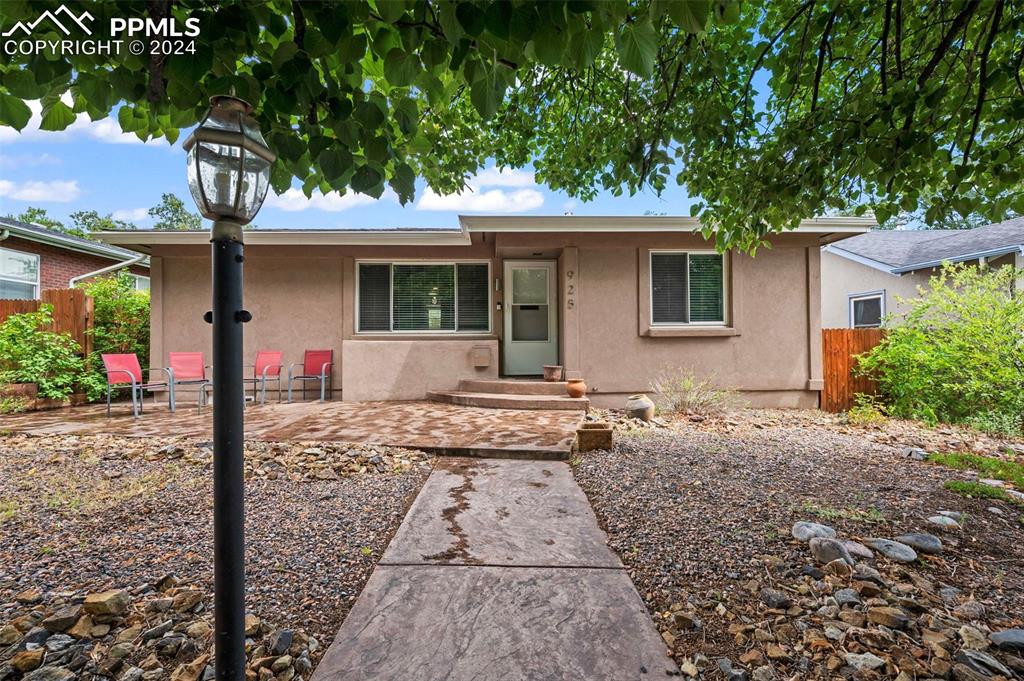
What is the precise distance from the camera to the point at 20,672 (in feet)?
5.03

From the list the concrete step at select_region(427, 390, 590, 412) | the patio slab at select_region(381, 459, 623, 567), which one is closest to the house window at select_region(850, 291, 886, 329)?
the concrete step at select_region(427, 390, 590, 412)

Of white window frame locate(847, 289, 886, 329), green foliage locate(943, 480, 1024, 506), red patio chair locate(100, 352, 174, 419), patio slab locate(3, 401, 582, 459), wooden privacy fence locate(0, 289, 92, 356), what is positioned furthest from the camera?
white window frame locate(847, 289, 886, 329)

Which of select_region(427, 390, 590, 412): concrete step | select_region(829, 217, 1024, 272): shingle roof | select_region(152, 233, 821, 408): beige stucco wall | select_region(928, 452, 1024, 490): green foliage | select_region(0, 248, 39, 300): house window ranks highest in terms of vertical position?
select_region(829, 217, 1024, 272): shingle roof

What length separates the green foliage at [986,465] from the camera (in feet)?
12.3

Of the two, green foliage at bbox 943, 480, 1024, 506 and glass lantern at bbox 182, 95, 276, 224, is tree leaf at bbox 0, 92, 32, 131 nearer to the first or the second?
glass lantern at bbox 182, 95, 276, 224

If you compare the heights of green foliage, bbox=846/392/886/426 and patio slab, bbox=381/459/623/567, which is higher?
green foliage, bbox=846/392/886/426

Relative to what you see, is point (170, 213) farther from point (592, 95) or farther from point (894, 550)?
point (894, 550)

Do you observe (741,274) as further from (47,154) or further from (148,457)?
(47,154)

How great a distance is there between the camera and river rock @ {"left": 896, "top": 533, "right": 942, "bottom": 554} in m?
2.35

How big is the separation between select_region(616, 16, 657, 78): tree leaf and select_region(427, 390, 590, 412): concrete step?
18.5ft

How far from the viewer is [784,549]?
2.36m

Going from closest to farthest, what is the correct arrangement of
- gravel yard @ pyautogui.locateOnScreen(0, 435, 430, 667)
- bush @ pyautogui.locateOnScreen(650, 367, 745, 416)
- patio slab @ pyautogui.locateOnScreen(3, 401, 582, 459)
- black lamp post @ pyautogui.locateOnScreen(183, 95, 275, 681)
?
black lamp post @ pyautogui.locateOnScreen(183, 95, 275, 681) → gravel yard @ pyautogui.locateOnScreen(0, 435, 430, 667) → patio slab @ pyautogui.locateOnScreen(3, 401, 582, 459) → bush @ pyautogui.locateOnScreen(650, 367, 745, 416)

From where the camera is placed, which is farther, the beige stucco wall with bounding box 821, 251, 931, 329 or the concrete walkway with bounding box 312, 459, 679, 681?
the beige stucco wall with bounding box 821, 251, 931, 329

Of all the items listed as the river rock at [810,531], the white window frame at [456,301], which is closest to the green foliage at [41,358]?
the white window frame at [456,301]
